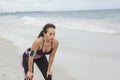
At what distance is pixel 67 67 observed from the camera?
7.28 m

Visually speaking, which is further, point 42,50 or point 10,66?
point 10,66

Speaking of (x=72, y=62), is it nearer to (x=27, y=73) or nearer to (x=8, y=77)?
(x=8, y=77)

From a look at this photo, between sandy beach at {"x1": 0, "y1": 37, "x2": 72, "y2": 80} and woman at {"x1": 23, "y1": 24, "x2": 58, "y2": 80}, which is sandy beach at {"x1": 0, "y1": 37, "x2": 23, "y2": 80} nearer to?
sandy beach at {"x1": 0, "y1": 37, "x2": 72, "y2": 80}

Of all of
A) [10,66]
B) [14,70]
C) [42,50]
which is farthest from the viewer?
[10,66]

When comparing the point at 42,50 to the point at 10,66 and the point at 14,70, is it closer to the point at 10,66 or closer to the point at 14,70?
the point at 14,70

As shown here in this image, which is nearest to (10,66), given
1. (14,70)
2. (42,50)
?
(14,70)

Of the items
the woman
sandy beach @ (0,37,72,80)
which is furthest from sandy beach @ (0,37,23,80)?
the woman

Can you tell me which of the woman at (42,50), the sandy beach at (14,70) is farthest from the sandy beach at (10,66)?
the woman at (42,50)

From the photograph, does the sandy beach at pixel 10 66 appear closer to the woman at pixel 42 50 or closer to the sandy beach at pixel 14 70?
the sandy beach at pixel 14 70

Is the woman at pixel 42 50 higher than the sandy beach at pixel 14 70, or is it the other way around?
the woman at pixel 42 50

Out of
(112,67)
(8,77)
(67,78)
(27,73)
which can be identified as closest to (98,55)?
(112,67)

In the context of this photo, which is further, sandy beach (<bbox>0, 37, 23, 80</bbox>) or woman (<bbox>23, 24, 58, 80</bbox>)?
sandy beach (<bbox>0, 37, 23, 80</bbox>)

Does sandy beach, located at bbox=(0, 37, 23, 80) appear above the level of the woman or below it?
below

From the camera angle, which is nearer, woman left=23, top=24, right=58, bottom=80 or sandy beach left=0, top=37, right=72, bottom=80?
woman left=23, top=24, right=58, bottom=80
